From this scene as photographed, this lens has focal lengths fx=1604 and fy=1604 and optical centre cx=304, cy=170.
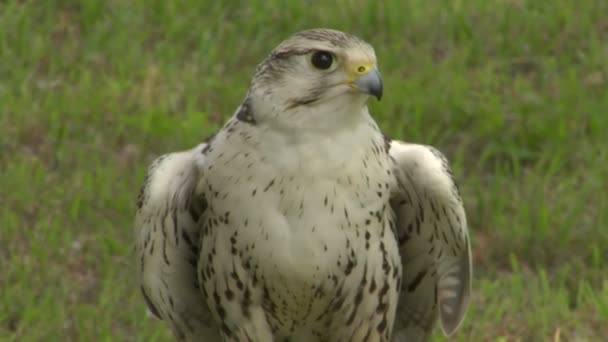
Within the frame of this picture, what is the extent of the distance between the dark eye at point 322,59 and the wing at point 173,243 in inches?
24.9

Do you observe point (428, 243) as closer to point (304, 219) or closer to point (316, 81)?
point (304, 219)

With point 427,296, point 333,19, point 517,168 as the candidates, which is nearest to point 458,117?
point 517,168

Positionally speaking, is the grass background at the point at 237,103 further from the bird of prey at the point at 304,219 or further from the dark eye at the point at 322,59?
the dark eye at the point at 322,59

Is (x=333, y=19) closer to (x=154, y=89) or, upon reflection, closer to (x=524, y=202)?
(x=154, y=89)

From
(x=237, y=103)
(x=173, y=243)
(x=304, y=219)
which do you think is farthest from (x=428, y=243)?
(x=237, y=103)

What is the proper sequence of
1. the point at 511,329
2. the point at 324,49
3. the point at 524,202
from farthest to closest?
the point at 524,202
the point at 511,329
the point at 324,49

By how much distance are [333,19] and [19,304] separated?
275cm

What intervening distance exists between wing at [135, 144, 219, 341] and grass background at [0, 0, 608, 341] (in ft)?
1.82

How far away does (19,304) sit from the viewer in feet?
21.8

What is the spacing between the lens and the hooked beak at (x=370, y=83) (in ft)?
16.8

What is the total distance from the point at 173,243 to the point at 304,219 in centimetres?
75

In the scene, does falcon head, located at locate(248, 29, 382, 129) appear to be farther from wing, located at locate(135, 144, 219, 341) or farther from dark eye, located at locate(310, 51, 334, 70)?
wing, located at locate(135, 144, 219, 341)

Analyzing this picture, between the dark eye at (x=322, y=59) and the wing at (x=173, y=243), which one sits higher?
the dark eye at (x=322, y=59)

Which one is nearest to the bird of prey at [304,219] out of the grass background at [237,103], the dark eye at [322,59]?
the dark eye at [322,59]
